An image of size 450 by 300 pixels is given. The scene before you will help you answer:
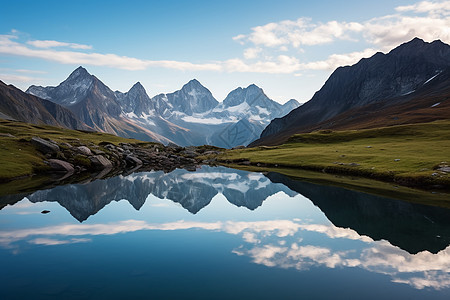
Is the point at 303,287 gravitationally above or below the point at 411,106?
below

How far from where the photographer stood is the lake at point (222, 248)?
629 inches

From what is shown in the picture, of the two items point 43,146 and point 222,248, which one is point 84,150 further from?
→ point 222,248

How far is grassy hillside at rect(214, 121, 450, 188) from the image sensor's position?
5225 cm

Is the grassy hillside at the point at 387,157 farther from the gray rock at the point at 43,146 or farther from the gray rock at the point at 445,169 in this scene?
the gray rock at the point at 43,146

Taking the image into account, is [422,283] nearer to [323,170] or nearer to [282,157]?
[323,170]

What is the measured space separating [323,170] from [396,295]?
57.8m

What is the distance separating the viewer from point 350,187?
1950 inches

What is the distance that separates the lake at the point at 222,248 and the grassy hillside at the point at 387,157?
15791 millimetres

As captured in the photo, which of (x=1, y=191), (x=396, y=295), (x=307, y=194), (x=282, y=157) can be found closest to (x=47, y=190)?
(x=1, y=191)

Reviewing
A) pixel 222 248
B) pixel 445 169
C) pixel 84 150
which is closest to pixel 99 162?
pixel 84 150

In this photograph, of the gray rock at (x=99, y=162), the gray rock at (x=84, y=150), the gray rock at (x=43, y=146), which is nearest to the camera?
the gray rock at (x=43, y=146)

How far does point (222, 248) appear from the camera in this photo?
22.7 metres

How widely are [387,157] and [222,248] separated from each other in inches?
2269

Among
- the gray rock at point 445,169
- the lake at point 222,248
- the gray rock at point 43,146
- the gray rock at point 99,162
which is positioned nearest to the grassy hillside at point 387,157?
the gray rock at point 445,169
